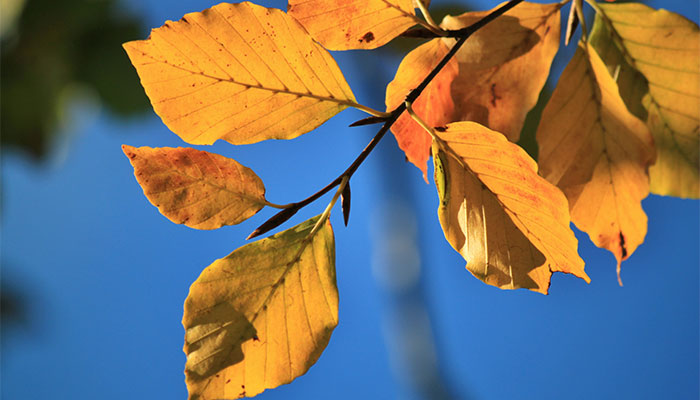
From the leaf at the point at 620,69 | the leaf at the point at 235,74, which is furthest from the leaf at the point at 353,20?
the leaf at the point at 620,69

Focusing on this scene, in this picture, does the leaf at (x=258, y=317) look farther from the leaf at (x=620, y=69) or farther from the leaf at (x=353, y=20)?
the leaf at (x=620, y=69)

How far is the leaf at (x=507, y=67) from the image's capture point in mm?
260

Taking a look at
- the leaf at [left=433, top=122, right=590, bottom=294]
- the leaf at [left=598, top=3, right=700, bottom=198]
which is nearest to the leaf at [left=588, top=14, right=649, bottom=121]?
the leaf at [left=598, top=3, right=700, bottom=198]

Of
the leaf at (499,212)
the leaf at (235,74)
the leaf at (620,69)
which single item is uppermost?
the leaf at (235,74)

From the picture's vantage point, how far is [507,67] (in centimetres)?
27

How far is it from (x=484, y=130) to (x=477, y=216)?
0.12 ft

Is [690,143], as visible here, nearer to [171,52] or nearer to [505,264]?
[505,264]

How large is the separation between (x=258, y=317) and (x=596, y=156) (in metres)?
0.20

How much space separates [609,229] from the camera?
10.8 inches

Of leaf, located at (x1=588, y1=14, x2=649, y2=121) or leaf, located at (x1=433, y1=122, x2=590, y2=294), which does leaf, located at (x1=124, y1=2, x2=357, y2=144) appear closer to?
leaf, located at (x1=433, y1=122, x2=590, y2=294)

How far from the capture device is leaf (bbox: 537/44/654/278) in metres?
0.27

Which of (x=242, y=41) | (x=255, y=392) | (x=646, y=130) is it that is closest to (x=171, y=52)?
(x=242, y=41)

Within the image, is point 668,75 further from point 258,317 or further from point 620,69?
point 258,317

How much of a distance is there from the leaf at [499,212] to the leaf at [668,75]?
0.44 ft
